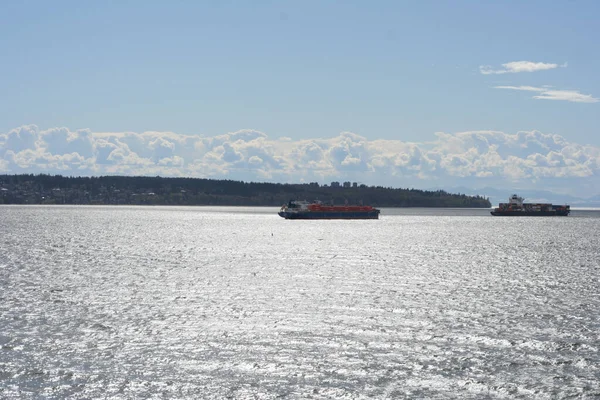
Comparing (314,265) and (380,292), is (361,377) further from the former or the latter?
(314,265)

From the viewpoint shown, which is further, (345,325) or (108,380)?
(345,325)

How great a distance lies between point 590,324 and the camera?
47.4 meters

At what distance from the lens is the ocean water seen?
31828 millimetres

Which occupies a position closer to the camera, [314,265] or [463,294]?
[463,294]

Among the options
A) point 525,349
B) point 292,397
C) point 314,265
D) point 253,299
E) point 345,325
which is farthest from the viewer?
point 314,265

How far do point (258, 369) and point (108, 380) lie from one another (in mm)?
7473

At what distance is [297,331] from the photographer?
145 feet

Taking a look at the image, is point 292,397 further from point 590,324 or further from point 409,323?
point 590,324

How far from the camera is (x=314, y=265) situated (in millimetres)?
93875

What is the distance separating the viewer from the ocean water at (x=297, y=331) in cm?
3183

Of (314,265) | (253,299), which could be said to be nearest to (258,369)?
(253,299)

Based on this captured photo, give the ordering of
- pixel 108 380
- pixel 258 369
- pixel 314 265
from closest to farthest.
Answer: pixel 108 380, pixel 258 369, pixel 314 265

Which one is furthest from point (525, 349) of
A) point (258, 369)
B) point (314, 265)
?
point (314, 265)

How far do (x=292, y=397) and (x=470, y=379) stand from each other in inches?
367
